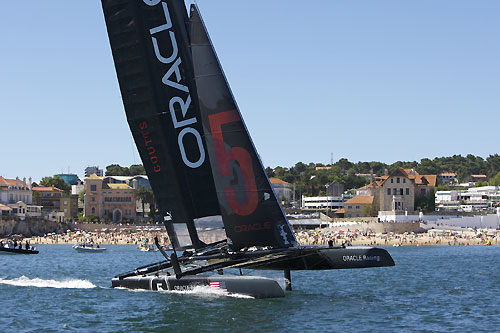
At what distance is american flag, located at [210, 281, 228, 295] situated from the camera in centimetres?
2500

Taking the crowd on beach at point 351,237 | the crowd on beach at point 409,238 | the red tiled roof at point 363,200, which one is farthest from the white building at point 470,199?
the crowd on beach at point 409,238

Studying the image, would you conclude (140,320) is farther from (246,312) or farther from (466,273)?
(466,273)

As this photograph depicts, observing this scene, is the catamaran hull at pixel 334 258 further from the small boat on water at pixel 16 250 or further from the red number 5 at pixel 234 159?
the small boat on water at pixel 16 250

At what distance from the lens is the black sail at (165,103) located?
84.8 feet

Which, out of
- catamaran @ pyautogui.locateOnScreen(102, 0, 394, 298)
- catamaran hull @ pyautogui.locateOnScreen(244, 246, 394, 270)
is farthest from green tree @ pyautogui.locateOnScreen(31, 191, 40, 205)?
catamaran hull @ pyautogui.locateOnScreen(244, 246, 394, 270)

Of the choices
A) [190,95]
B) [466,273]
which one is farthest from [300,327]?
[466,273]

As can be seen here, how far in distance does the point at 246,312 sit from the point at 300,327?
8.74 ft

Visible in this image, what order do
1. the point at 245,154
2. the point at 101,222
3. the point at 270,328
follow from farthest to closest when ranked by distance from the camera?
the point at 101,222 → the point at 245,154 → the point at 270,328

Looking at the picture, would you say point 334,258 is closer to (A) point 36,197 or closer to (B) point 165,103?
(B) point 165,103

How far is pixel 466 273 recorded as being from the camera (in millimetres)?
41625

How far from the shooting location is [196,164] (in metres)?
26.6

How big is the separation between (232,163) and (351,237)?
73151mm

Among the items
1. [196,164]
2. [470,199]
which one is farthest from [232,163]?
[470,199]

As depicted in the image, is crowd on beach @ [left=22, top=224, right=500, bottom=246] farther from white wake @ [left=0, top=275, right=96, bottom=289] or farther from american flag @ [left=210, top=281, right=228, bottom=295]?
american flag @ [left=210, top=281, right=228, bottom=295]
